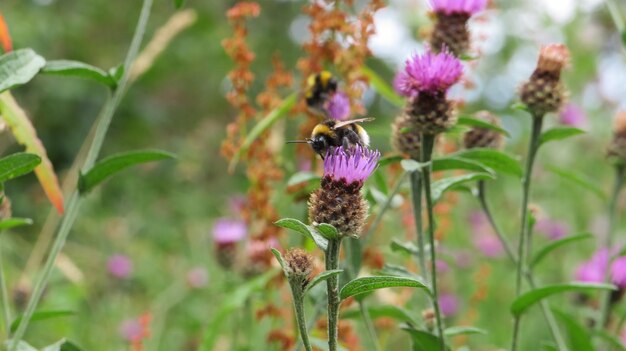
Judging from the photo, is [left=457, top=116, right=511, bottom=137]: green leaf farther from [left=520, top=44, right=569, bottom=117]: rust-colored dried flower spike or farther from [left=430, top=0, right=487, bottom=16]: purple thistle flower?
[left=430, top=0, right=487, bottom=16]: purple thistle flower

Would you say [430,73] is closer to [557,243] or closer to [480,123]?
[480,123]

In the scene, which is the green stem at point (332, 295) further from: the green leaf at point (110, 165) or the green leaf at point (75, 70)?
the green leaf at point (75, 70)

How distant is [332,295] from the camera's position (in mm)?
1042

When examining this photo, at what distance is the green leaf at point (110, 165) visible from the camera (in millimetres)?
1323

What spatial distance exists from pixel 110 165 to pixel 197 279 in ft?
6.89

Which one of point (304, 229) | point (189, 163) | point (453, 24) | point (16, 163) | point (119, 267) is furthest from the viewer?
point (189, 163)

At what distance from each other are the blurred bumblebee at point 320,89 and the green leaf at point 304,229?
68 centimetres

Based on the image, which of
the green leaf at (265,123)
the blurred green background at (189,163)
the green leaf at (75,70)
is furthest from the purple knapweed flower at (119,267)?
the green leaf at (75,70)

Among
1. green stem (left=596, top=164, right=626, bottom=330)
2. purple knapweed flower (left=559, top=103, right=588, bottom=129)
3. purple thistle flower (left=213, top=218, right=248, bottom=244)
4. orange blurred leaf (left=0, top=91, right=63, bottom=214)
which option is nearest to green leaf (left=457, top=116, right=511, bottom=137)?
green stem (left=596, top=164, right=626, bottom=330)

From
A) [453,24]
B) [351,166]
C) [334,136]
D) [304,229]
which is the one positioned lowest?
[304,229]

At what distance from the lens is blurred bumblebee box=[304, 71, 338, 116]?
169 cm

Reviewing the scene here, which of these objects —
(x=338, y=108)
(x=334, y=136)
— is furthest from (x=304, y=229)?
(x=338, y=108)

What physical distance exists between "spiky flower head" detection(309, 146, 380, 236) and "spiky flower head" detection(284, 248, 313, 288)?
0.07 m

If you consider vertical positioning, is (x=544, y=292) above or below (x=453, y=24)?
below
